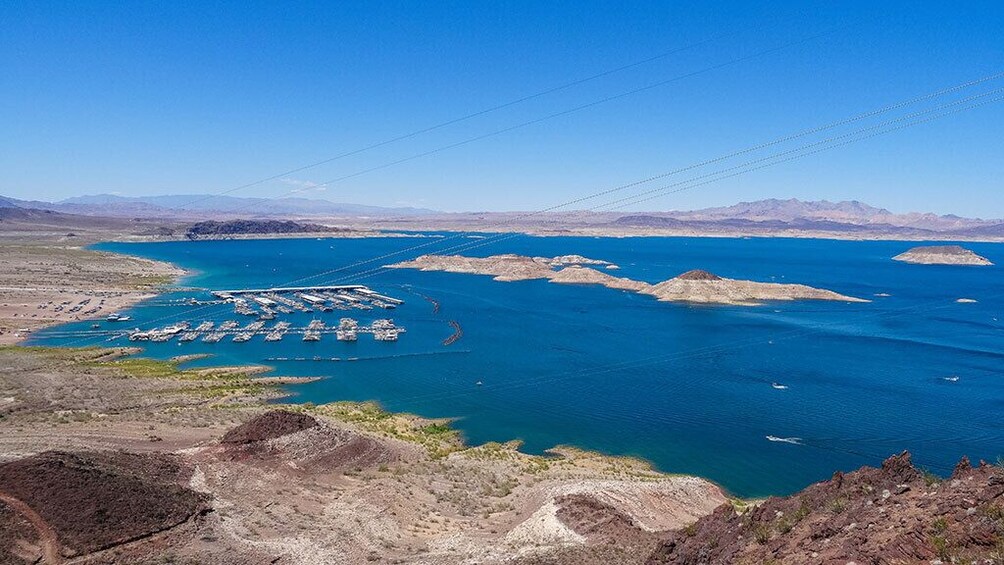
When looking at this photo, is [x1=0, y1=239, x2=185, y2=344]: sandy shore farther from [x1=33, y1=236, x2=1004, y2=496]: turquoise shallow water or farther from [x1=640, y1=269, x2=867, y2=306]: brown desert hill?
[x1=640, y1=269, x2=867, y2=306]: brown desert hill

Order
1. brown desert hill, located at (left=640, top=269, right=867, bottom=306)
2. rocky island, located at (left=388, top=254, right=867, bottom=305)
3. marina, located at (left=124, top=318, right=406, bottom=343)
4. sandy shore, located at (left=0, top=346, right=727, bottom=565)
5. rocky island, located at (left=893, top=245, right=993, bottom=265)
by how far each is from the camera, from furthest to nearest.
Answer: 1. rocky island, located at (left=893, top=245, right=993, bottom=265)
2. rocky island, located at (left=388, top=254, right=867, bottom=305)
3. brown desert hill, located at (left=640, top=269, right=867, bottom=306)
4. marina, located at (left=124, top=318, right=406, bottom=343)
5. sandy shore, located at (left=0, top=346, right=727, bottom=565)

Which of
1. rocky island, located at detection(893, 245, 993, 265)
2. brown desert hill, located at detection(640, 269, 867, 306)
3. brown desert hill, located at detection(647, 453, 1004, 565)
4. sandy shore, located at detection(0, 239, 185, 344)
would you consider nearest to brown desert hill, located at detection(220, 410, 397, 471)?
brown desert hill, located at detection(647, 453, 1004, 565)

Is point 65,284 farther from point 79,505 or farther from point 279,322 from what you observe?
point 79,505

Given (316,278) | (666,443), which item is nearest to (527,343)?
(666,443)

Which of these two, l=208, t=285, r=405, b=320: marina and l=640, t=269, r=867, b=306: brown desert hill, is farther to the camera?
l=640, t=269, r=867, b=306: brown desert hill

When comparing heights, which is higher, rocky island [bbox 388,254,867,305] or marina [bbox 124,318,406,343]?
rocky island [bbox 388,254,867,305]

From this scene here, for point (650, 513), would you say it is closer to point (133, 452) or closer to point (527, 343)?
point (133, 452)

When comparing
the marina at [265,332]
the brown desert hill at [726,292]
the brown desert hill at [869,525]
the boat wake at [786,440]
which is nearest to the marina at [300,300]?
the marina at [265,332]
